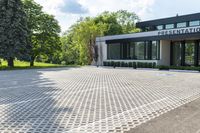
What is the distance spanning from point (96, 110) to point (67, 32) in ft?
172

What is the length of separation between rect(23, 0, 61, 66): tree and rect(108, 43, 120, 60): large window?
23.5 ft

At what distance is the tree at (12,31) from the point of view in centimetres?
2728

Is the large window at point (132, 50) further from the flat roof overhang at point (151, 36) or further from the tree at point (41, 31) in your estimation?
the tree at point (41, 31)

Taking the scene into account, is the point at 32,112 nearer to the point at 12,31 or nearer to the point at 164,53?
the point at 12,31

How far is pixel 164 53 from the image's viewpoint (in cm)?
2842

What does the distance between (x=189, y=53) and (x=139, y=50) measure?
5624mm

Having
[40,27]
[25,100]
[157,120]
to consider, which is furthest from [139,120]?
[40,27]

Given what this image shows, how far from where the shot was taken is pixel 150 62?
92.2 ft

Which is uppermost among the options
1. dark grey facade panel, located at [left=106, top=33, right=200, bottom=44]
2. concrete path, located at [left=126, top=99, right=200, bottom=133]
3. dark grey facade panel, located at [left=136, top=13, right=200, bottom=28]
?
dark grey facade panel, located at [left=136, top=13, right=200, bottom=28]

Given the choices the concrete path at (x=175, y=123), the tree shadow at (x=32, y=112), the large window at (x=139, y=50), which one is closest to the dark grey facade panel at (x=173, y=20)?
the large window at (x=139, y=50)

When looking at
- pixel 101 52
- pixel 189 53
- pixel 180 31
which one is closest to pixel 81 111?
pixel 180 31

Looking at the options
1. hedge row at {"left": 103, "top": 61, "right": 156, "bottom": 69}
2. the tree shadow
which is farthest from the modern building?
the tree shadow

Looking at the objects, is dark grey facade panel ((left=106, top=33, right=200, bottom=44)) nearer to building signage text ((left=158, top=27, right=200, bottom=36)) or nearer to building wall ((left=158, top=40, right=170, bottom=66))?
building signage text ((left=158, top=27, right=200, bottom=36))

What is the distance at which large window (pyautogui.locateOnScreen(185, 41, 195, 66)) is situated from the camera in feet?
91.0
